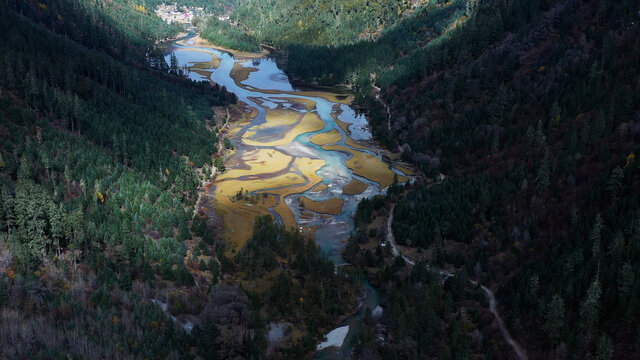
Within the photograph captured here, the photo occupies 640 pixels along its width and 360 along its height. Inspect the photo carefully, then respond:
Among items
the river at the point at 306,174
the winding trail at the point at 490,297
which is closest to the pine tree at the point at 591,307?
the winding trail at the point at 490,297

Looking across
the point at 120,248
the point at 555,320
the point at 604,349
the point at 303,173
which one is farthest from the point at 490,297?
→ the point at 303,173

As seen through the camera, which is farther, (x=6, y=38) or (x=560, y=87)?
(x=6, y=38)

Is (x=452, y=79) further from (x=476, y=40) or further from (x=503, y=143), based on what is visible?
(x=503, y=143)

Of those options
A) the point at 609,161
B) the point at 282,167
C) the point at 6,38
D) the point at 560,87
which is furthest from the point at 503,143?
the point at 6,38

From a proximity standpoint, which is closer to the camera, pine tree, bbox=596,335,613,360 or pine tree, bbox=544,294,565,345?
pine tree, bbox=596,335,613,360

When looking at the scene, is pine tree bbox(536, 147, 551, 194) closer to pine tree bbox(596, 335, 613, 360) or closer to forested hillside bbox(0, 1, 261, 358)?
pine tree bbox(596, 335, 613, 360)

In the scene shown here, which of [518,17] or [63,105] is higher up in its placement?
[518,17]

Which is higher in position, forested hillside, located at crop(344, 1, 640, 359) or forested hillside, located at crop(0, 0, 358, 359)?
forested hillside, located at crop(344, 1, 640, 359)

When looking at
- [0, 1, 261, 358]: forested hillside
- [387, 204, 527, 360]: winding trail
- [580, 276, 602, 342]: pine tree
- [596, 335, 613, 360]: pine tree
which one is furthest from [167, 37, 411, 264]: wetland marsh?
[596, 335, 613, 360]: pine tree
